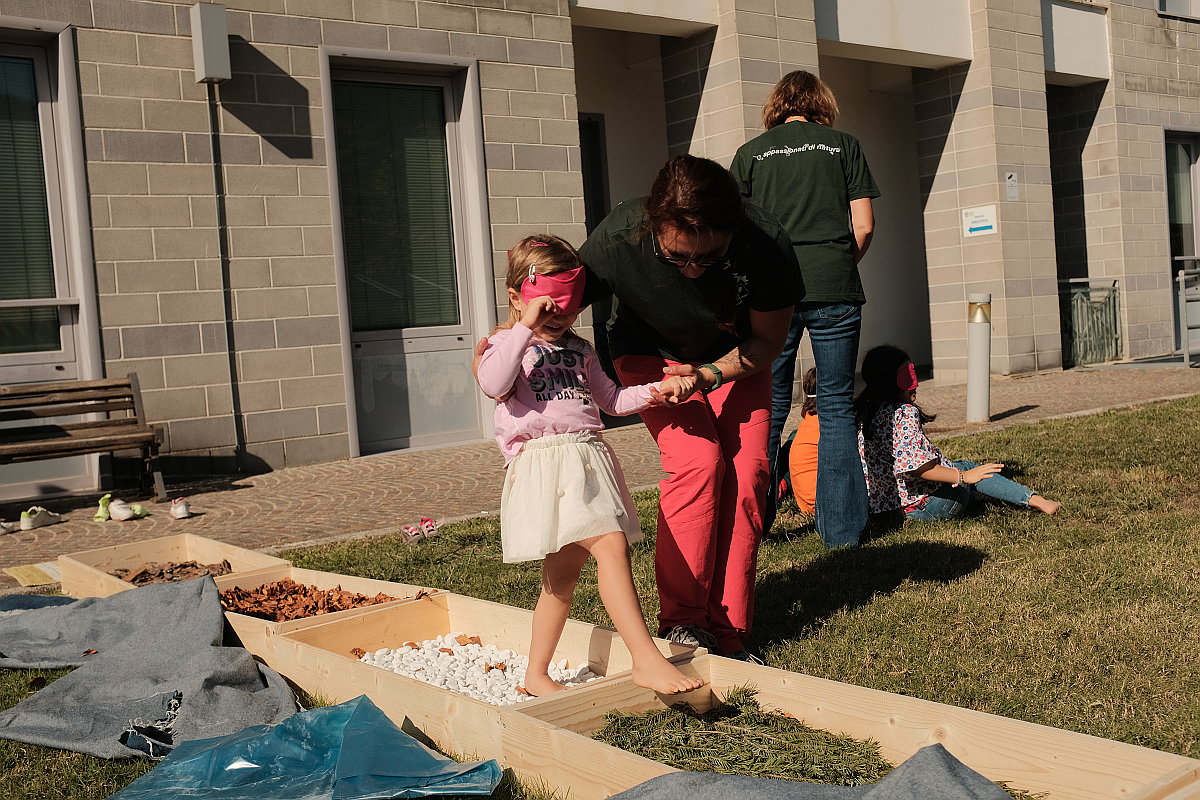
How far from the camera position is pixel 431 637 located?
454 centimetres

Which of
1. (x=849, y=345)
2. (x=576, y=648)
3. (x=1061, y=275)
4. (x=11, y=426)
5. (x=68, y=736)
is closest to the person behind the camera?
(x=68, y=736)

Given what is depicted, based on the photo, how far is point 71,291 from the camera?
930 centimetres

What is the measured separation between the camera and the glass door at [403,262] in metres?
10.7

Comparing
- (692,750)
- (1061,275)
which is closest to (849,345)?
(692,750)

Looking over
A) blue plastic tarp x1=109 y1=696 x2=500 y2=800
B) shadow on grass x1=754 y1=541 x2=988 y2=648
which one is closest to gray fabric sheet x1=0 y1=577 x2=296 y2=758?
blue plastic tarp x1=109 y1=696 x2=500 y2=800

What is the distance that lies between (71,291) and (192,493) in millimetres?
1925

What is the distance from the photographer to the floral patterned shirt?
19.2 feet

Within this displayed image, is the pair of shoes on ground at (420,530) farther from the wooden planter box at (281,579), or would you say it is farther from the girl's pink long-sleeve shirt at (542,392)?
the girl's pink long-sleeve shirt at (542,392)

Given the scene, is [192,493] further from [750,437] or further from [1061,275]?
[1061,275]

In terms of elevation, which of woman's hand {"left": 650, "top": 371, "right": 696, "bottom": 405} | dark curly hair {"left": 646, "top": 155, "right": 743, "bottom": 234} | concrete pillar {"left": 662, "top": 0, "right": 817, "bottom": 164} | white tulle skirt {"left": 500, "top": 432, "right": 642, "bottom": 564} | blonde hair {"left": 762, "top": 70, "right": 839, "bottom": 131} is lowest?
white tulle skirt {"left": 500, "top": 432, "right": 642, "bottom": 564}

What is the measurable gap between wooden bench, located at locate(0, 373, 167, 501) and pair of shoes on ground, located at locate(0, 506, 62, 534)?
50cm

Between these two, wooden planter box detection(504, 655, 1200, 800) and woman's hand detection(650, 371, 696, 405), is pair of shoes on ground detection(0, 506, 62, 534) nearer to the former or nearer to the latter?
woman's hand detection(650, 371, 696, 405)

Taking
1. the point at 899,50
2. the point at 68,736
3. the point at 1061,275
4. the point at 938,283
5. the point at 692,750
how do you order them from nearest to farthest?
1. the point at 692,750
2. the point at 68,736
3. the point at 899,50
4. the point at 938,283
5. the point at 1061,275

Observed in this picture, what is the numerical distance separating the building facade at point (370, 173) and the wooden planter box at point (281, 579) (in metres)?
4.78
